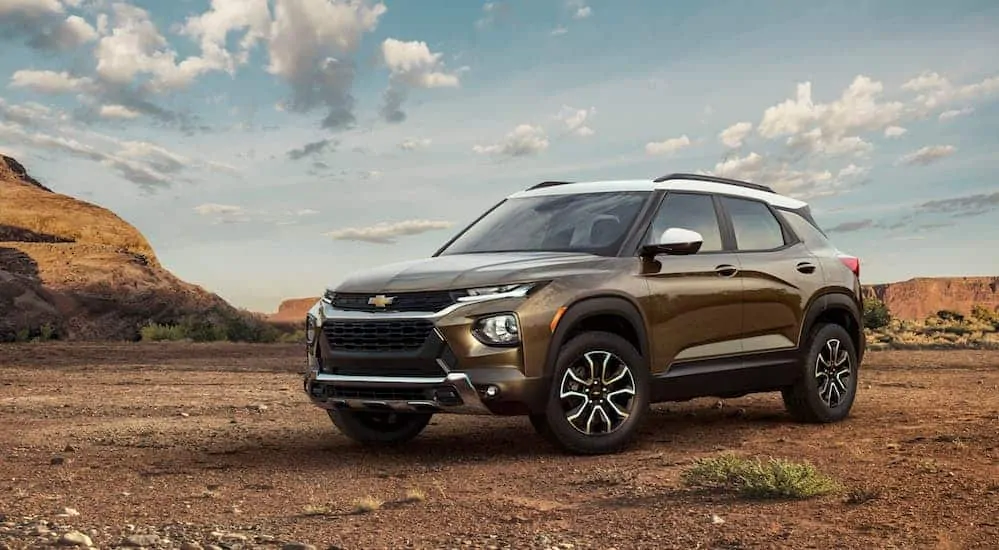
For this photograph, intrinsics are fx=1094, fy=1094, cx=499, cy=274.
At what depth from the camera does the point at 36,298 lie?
1106 inches

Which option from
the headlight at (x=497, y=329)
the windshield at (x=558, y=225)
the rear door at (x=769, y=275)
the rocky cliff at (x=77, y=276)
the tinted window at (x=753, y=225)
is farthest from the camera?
the rocky cliff at (x=77, y=276)

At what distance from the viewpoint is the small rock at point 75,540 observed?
16.8ft

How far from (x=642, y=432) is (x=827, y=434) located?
150 cm

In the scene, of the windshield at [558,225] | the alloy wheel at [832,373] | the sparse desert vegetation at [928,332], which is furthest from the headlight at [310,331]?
the sparse desert vegetation at [928,332]

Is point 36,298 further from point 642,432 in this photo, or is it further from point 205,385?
point 642,432

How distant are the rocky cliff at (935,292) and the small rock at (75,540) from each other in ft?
321

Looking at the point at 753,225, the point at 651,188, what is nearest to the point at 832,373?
the point at 753,225

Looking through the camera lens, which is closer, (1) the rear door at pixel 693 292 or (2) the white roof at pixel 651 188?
(1) the rear door at pixel 693 292

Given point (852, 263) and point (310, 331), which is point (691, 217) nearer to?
point (852, 263)

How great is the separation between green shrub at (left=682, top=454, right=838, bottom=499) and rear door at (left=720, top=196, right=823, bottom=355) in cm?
236

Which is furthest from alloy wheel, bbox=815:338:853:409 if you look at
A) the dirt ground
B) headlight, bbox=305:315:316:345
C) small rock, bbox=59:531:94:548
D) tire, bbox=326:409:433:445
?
small rock, bbox=59:531:94:548

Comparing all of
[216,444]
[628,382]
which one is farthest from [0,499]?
[628,382]

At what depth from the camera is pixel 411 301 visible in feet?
24.1

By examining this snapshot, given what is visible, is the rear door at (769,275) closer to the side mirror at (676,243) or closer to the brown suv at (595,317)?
the brown suv at (595,317)
